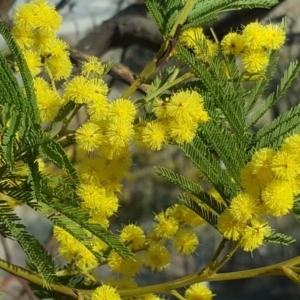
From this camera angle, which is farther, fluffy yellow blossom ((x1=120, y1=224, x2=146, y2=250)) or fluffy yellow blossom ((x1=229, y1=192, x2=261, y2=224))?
fluffy yellow blossom ((x1=120, y1=224, x2=146, y2=250))

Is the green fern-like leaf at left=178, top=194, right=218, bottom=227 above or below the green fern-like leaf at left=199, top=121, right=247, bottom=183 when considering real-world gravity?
below

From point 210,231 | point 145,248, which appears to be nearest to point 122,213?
point 210,231

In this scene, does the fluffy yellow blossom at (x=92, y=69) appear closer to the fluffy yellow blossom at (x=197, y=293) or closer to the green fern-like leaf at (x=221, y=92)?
the green fern-like leaf at (x=221, y=92)

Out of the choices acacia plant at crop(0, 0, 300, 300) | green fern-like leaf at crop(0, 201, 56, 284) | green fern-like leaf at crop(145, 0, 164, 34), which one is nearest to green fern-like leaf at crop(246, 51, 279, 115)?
acacia plant at crop(0, 0, 300, 300)

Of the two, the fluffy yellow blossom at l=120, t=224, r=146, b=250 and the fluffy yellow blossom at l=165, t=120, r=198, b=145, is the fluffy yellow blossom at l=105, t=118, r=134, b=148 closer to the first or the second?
the fluffy yellow blossom at l=165, t=120, r=198, b=145

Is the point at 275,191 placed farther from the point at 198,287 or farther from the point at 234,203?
the point at 198,287
